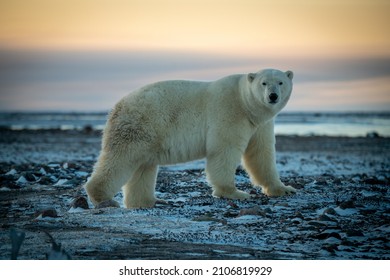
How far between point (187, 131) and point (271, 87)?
94 cm

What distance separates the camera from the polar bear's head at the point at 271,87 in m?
5.74

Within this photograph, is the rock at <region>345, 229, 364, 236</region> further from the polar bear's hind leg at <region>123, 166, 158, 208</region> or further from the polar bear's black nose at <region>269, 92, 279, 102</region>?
the polar bear's hind leg at <region>123, 166, 158, 208</region>

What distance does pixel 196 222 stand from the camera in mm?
4883

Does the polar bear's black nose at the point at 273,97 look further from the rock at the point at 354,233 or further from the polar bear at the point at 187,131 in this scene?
the rock at the point at 354,233

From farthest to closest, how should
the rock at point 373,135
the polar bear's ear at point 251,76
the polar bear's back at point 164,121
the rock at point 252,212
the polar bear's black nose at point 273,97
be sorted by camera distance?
the rock at point 373,135, the polar bear's ear at point 251,76, the polar bear's back at point 164,121, the polar bear's black nose at point 273,97, the rock at point 252,212

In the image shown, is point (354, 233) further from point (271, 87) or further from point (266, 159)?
point (266, 159)

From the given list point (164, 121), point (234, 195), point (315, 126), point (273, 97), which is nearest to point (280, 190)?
point (234, 195)

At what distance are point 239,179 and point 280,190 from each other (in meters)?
1.72

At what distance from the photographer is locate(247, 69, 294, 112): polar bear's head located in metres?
5.74

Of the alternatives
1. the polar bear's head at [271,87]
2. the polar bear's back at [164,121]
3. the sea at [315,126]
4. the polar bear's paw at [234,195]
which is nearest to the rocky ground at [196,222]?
the polar bear's paw at [234,195]

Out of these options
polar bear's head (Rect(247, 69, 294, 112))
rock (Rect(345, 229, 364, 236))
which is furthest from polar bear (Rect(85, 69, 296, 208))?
rock (Rect(345, 229, 364, 236))

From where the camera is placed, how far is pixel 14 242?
3.54 metres
